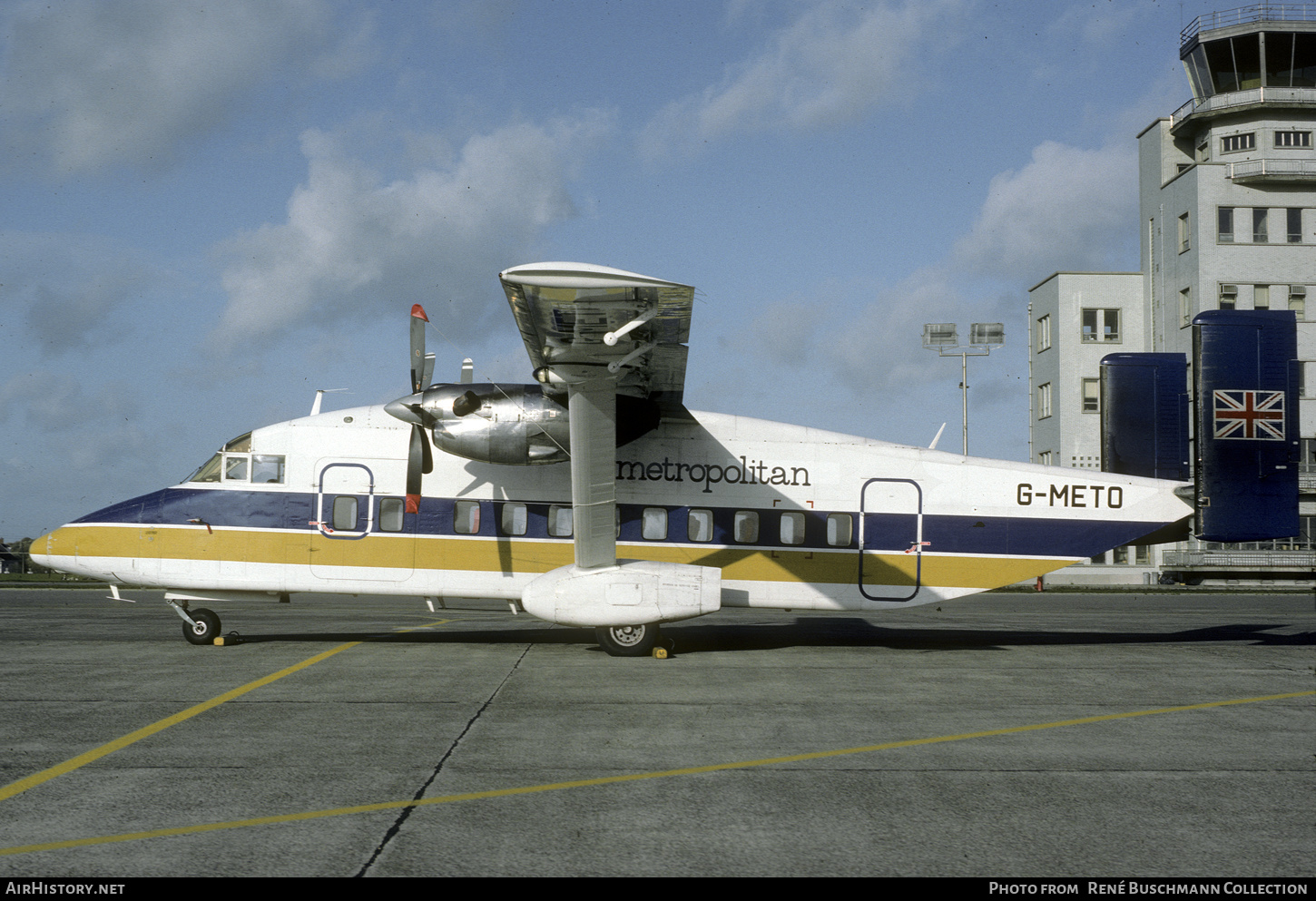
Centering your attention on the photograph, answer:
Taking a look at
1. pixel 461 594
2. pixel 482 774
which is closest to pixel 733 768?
pixel 482 774

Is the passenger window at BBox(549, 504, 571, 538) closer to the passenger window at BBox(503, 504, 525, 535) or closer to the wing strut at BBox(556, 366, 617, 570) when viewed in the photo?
the passenger window at BBox(503, 504, 525, 535)

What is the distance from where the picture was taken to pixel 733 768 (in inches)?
287

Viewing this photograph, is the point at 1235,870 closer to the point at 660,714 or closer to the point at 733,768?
the point at 733,768

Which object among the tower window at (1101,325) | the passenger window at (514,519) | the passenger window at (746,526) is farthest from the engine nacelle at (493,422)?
the tower window at (1101,325)

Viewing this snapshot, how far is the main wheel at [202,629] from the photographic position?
1448cm

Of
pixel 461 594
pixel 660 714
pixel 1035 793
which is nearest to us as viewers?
pixel 1035 793

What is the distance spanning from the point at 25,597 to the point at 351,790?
25.1 meters

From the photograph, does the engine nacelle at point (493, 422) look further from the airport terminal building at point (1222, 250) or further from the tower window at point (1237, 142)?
the tower window at point (1237, 142)

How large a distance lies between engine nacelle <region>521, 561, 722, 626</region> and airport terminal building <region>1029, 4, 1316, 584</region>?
126 feet

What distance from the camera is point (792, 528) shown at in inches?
585

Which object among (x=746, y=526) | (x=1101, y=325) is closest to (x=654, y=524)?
(x=746, y=526)

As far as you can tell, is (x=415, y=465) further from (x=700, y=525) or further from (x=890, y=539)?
(x=890, y=539)

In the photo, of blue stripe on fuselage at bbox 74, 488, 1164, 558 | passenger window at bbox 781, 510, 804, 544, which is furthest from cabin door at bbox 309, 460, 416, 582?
passenger window at bbox 781, 510, 804, 544

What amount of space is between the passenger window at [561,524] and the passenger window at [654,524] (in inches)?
43.4
